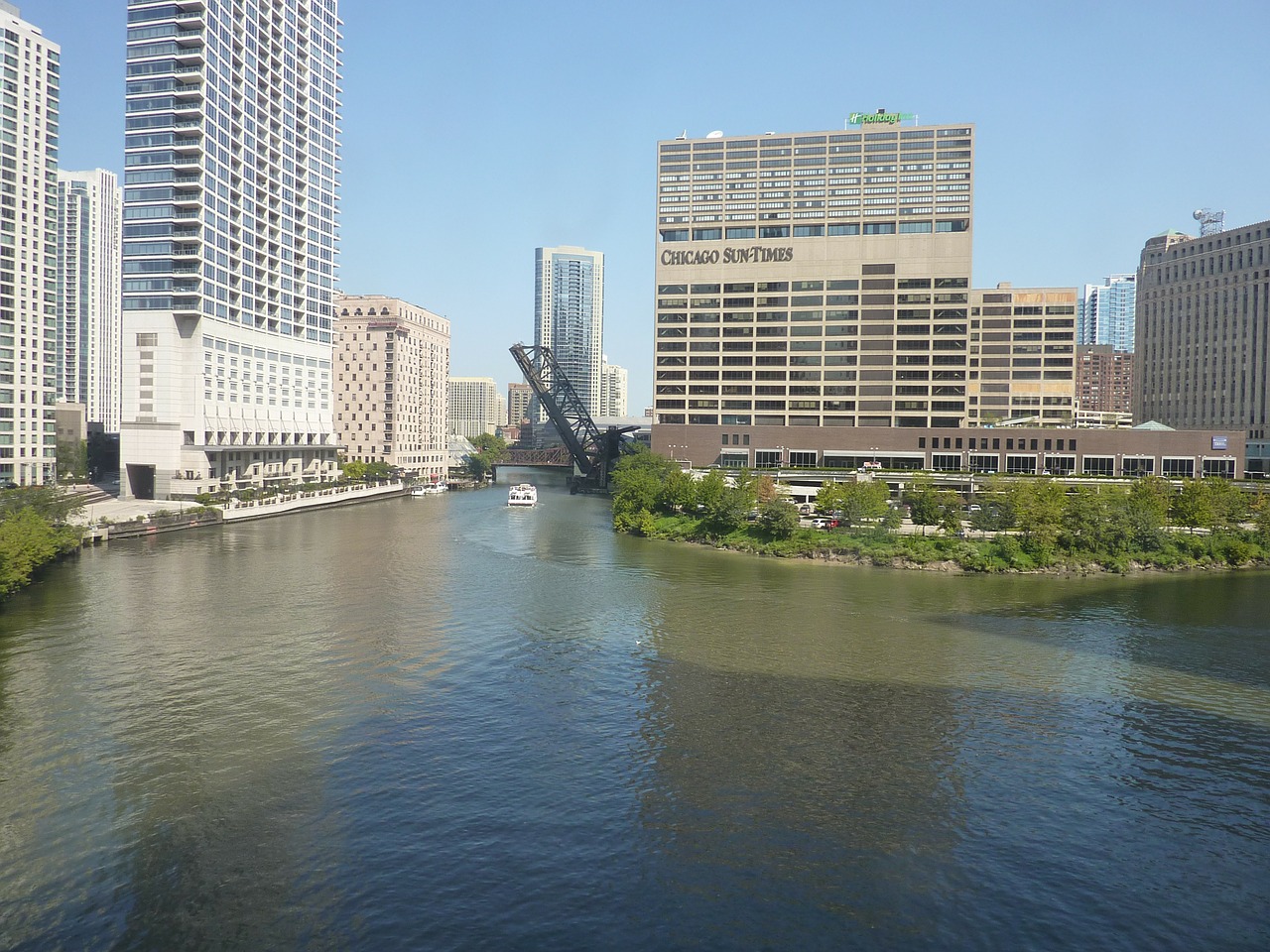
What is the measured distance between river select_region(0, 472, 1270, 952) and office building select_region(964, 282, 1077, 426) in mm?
78424

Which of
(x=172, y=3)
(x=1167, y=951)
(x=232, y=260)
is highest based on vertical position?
(x=172, y=3)

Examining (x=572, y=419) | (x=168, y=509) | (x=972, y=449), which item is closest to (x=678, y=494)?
(x=972, y=449)

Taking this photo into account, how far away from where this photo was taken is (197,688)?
2331 centimetres

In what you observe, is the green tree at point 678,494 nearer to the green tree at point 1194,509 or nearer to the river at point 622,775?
the river at point 622,775

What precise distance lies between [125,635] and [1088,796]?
27326mm

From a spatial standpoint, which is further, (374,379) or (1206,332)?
(1206,332)

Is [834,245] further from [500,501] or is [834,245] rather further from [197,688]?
[197,688]

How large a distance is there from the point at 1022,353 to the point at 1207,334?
32.1 m

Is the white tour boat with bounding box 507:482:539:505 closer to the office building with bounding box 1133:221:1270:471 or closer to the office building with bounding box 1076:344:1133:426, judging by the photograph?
the office building with bounding box 1133:221:1270:471

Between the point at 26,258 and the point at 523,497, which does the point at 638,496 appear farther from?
the point at 26,258

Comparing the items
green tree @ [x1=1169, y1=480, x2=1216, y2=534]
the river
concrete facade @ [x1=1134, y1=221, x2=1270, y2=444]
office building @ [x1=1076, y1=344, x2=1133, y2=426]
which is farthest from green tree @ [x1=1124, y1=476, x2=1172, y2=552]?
office building @ [x1=1076, y1=344, x2=1133, y2=426]

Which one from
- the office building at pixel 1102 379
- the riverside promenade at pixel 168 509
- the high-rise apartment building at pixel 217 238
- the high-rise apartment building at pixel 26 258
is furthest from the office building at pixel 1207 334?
the high-rise apartment building at pixel 26 258

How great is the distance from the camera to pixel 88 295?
485 feet

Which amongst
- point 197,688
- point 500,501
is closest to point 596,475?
point 500,501
